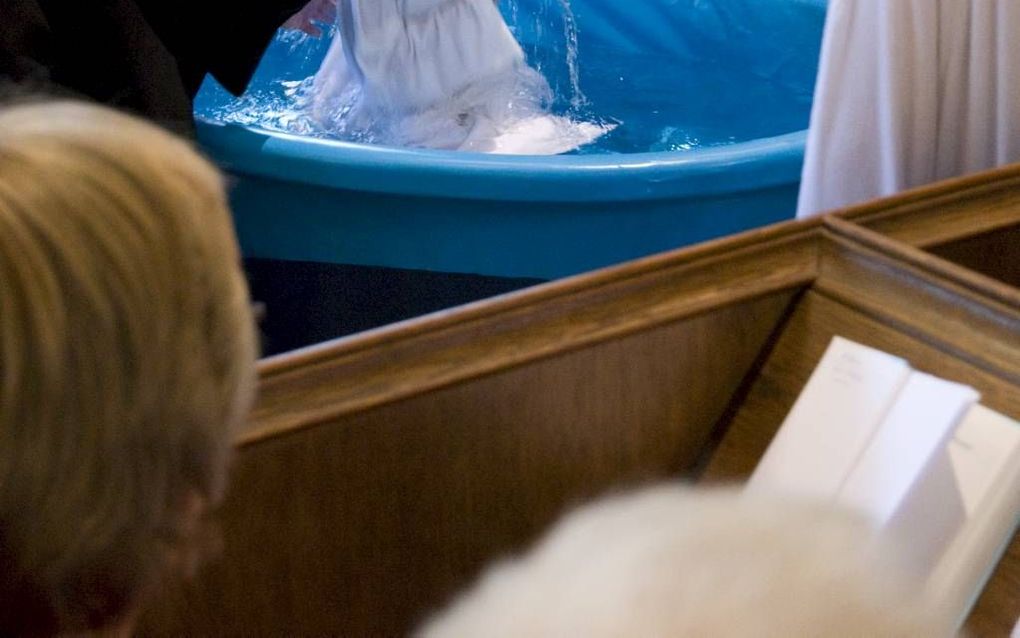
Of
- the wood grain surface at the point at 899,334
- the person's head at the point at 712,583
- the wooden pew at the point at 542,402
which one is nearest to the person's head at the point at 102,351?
the person's head at the point at 712,583

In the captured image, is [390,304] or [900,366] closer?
[900,366]

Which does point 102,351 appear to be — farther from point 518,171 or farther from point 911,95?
point 518,171

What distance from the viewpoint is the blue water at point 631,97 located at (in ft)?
10.1

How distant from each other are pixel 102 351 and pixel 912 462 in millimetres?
651

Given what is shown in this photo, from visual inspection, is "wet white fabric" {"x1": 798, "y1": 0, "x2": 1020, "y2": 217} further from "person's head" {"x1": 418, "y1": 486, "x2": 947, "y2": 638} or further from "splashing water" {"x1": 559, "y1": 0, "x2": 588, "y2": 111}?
"splashing water" {"x1": 559, "y1": 0, "x2": 588, "y2": 111}

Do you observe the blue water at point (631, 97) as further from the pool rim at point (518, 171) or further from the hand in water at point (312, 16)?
the pool rim at point (518, 171)

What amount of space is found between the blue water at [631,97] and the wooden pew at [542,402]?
6.51 feet

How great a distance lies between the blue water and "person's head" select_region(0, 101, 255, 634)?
2.48 meters

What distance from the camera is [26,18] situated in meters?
1.33

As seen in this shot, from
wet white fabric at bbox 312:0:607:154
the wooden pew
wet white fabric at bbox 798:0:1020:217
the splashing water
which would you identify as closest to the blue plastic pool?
wet white fabric at bbox 798:0:1020:217

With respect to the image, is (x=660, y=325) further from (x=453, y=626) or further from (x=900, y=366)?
(x=453, y=626)

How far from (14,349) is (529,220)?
1682 mm

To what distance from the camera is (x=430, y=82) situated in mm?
2867

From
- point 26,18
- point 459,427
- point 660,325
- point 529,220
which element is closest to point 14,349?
point 459,427
